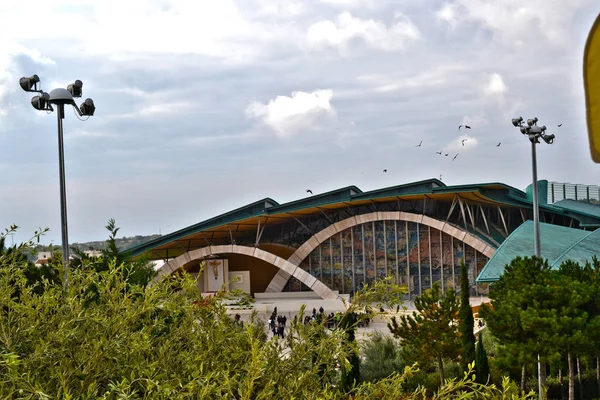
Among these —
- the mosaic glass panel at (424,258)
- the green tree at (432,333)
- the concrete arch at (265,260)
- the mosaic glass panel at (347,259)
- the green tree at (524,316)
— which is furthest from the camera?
the mosaic glass panel at (347,259)

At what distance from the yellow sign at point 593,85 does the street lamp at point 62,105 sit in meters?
12.2

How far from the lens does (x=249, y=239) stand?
54.4m

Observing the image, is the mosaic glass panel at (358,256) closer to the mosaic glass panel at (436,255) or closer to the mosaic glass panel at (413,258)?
the mosaic glass panel at (413,258)

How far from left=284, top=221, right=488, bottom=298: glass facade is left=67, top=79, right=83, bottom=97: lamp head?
33.7 metres

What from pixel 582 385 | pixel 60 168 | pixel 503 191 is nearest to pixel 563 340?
pixel 582 385

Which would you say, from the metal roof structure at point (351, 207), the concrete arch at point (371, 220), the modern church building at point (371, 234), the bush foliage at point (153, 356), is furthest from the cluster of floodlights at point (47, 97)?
the concrete arch at point (371, 220)

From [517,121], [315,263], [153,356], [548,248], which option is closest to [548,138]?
[517,121]

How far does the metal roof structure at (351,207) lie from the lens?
1774 inches

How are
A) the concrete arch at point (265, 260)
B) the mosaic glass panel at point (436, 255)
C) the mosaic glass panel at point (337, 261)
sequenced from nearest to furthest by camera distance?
1. the mosaic glass panel at point (436, 255)
2. the concrete arch at point (265, 260)
3. the mosaic glass panel at point (337, 261)

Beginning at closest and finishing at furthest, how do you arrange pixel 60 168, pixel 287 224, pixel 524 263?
1. pixel 60 168
2. pixel 524 263
3. pixel 287 224

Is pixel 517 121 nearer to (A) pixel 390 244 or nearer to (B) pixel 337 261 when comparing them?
(A) pixel 390 244

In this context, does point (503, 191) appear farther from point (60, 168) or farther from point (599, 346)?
point (60, 168)

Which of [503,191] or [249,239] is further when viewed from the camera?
[249,239]

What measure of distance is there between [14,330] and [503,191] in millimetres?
42601
